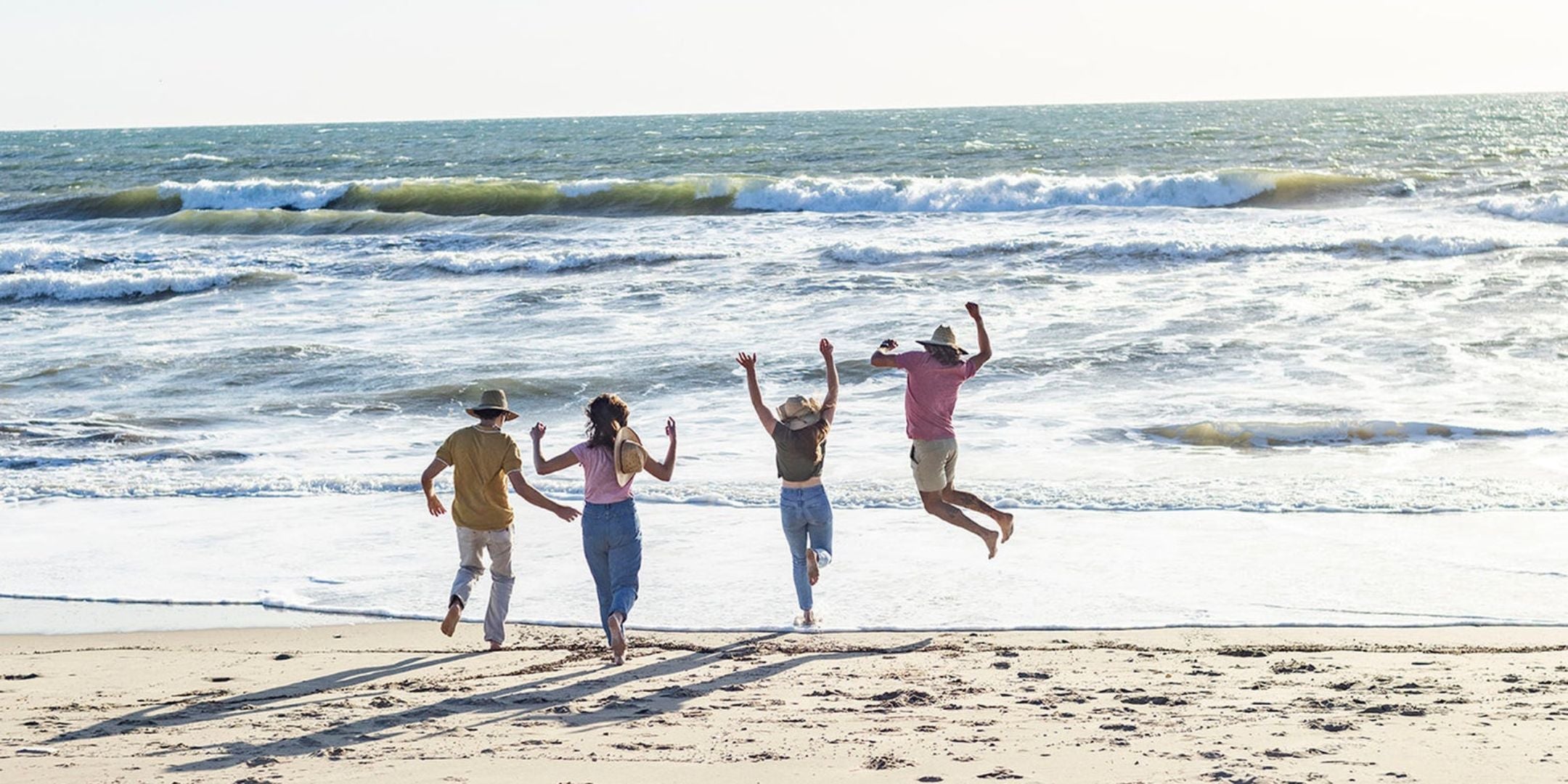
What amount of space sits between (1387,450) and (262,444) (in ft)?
30.6

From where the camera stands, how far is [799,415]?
6.91m

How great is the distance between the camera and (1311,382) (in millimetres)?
13992

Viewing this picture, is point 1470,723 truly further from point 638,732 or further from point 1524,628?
point 638,732

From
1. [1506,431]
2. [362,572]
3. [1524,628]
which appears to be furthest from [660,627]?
[1506,431]

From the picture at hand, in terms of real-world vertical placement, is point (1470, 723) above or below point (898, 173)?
below

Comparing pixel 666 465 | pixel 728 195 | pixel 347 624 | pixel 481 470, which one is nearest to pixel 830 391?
pixel 666 465

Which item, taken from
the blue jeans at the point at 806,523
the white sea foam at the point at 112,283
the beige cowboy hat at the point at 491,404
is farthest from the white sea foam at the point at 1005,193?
the beige cowboy hat at the point at 491,404

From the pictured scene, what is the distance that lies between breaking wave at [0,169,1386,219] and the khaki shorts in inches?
1049

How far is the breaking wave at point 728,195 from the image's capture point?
34875 mm

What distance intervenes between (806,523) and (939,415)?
106 cm

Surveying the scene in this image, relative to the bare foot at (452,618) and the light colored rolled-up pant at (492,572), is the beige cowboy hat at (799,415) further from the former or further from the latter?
the bare foot at (452,618)

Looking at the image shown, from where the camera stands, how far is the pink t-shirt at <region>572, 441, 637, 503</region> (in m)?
6.37

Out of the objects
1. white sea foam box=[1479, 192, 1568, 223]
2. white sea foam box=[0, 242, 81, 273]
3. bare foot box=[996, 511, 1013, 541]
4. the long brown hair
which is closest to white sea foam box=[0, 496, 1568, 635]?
bare foot box=[996, 511, 1013, 541]

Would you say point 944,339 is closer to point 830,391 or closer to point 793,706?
point 830,391
